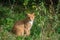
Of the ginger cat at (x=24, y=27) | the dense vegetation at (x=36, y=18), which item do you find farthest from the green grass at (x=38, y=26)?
the ginger cat at (x=24, y=27)

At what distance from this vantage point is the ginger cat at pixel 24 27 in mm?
8164

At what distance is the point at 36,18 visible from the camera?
8.95m

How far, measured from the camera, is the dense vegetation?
793cm

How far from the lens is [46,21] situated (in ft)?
29.2

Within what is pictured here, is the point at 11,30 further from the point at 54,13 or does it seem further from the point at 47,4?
the point at 47,4

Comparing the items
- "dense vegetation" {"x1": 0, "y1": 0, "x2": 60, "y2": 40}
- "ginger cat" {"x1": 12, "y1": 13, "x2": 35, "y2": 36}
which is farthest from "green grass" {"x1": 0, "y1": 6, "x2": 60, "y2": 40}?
"ginger cat" {"x1": 12, "y1": 13, "x2": 35, "y2": 36}

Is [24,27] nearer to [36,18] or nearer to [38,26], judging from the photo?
[38,26]

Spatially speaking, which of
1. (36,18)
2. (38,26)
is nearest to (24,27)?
(38,26)

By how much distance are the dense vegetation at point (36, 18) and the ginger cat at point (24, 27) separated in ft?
0.54

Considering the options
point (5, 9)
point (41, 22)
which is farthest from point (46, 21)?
point (5, 9)

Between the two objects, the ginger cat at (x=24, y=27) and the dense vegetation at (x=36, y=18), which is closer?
the dense vegetation at (x=36, y=18)

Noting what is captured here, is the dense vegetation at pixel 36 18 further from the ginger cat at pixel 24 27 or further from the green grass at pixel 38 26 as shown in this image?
the ginger cat at pixel 24 27

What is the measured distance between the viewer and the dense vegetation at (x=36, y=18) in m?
7.93

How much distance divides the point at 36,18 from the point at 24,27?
76 cm
